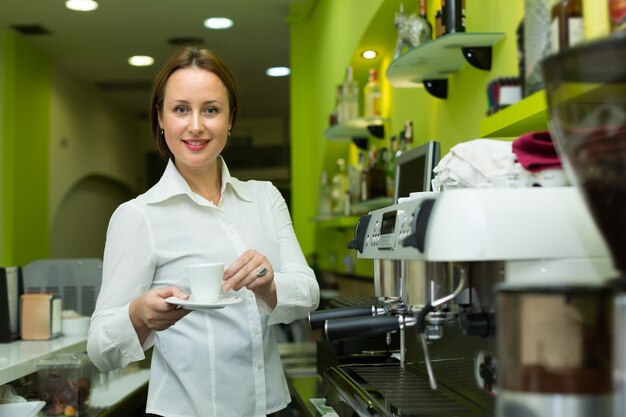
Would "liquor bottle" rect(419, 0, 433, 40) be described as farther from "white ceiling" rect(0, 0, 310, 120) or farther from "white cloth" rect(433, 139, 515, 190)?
"white ceiling" rect(0, 0, 310, 120)

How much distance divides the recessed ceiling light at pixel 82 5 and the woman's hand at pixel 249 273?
4.34 meters

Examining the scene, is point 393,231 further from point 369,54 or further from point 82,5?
point 82,5

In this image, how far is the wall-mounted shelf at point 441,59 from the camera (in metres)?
2.25

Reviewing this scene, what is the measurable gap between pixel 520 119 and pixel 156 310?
0.75 m

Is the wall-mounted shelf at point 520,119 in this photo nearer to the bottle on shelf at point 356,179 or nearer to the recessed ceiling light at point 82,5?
the bottle on shelf at point 356,179

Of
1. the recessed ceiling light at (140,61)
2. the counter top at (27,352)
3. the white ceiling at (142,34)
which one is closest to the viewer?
the counter top at (27,352)

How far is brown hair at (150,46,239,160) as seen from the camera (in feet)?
5.71

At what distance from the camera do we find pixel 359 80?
4195mm

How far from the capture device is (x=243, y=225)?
1.79m

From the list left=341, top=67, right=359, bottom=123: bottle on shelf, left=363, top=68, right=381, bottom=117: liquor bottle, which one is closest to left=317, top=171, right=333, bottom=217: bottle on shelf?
left=341, top=67, right=359, bottom=123: bottle on shelf

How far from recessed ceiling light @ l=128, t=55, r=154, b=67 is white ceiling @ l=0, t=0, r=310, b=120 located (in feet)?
0.23

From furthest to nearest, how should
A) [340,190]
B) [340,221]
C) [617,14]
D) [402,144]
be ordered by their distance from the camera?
[340,190], [340,221], [402,144], [617,14]

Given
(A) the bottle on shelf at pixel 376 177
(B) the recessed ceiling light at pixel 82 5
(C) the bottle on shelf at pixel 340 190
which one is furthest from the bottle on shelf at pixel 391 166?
(B) the recessed ceiling light at pixel 82 5

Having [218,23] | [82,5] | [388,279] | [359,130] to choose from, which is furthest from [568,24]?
[218,23]
